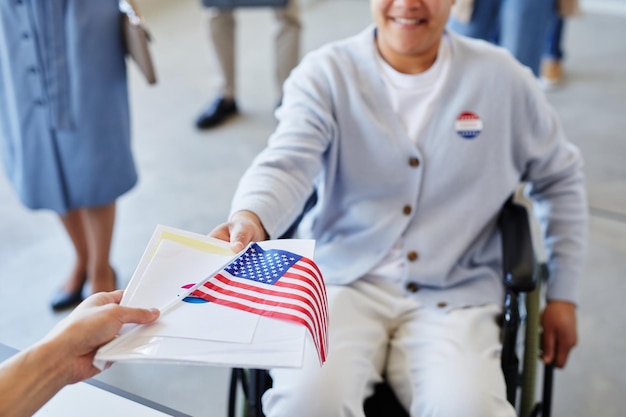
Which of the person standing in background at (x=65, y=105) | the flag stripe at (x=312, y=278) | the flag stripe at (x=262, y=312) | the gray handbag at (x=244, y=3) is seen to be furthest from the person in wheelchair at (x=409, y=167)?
the gray handbag at (x=244, y=3)

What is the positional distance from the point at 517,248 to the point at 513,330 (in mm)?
158

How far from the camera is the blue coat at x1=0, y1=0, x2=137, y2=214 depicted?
183cm

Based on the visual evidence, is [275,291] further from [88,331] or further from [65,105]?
[65,105]

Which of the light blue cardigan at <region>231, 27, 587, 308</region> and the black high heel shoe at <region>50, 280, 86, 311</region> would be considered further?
the black high heel shoe at <region>50, 280, 86, 311</region>

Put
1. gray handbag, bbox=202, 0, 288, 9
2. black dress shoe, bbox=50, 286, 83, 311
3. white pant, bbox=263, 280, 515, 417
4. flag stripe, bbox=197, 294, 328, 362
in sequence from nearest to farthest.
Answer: flag stripe, bbox=197, 294, 328, 362
white pant, bbox=263, 280, 515, 417
black dress shoe, bbox=50, 286, 83, 311
gray handbag, bbox=202, 0, 288, 9

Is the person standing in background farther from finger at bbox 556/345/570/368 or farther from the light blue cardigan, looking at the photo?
finger at bbox 556/345/570/368

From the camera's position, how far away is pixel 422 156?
4.65ft

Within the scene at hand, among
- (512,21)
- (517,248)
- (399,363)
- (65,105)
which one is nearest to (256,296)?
(399,363)

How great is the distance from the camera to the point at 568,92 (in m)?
3.73

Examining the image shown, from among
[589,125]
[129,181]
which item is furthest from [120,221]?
[589,125]

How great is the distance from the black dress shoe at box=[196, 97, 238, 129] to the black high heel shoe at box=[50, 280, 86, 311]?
1283mm

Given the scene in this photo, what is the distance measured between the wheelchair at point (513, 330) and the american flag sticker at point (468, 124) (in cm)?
19

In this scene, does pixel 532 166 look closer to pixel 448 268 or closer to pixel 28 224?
pixel 448 268

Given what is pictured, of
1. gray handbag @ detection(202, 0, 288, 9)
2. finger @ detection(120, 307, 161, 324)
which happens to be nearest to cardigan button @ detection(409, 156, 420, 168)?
finger @ detection(120, 307, 161, 324)
